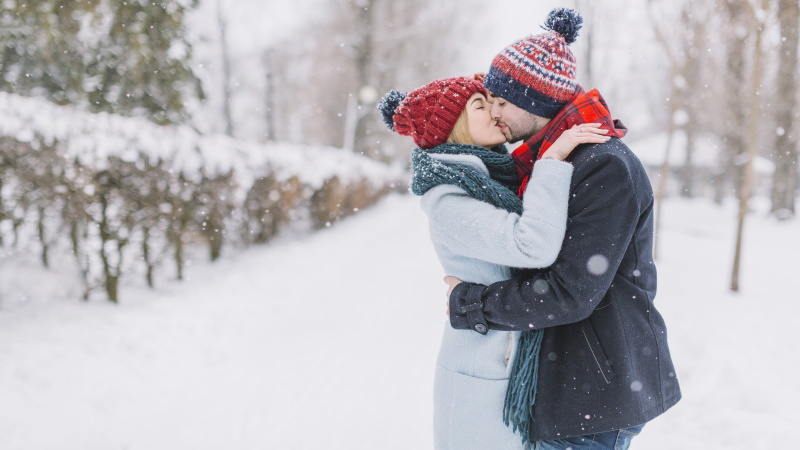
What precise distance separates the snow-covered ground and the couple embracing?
91.6 inches

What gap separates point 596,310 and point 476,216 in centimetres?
42

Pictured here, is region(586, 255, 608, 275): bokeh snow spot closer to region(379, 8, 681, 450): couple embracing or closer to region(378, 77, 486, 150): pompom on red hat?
region(379, 8, 681, 450): couple embracing

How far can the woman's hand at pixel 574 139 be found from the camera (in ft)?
4.31

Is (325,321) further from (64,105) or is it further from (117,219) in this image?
(64,105)

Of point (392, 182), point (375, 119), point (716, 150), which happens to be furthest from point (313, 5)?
point (716, 150)

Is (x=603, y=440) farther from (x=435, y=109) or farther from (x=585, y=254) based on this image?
(x=435, y=109)

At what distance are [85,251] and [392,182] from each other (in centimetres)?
1753

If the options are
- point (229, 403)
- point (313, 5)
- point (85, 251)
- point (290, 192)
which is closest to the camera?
point (229, 403)

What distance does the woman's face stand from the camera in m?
1.59

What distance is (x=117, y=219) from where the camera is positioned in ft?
16.9

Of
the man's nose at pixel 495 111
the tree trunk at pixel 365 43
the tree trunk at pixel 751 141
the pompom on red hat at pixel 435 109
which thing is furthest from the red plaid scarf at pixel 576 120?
the tree trunk at pixel 365 43

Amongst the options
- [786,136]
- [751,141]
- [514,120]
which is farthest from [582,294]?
[786,136]

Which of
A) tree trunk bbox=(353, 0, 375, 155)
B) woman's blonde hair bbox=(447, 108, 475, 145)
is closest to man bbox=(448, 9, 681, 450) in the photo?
woman's blonde hair bbox=(447, 108, 475, 145)

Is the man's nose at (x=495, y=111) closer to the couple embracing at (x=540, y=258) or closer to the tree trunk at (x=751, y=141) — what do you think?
the couple embracing at (x=540, y=258)
